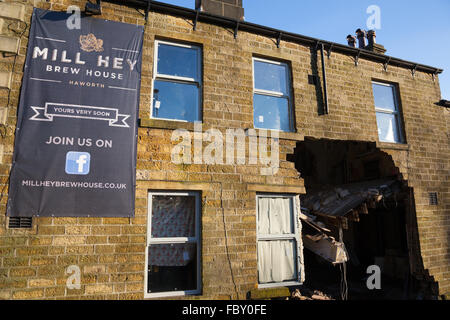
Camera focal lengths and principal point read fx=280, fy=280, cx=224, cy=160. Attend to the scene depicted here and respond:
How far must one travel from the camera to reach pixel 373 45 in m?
8.73

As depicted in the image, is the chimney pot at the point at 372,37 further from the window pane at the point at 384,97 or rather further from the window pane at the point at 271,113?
the window pane at the point at 271,113

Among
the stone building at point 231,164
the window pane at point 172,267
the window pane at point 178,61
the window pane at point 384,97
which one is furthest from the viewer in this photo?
the window pane at point 384,97

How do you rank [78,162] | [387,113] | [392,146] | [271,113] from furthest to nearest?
[387,113], [392,146], [271,113], [78,162]

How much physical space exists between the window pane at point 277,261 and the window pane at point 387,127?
385 cm

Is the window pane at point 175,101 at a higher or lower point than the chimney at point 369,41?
lower

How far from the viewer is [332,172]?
11.3 meters

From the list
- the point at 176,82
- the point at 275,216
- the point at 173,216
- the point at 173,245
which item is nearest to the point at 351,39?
the point at 176,82

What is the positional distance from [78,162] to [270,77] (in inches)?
171

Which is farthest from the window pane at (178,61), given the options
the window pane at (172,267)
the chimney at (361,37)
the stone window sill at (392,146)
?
the chimney at (361,37)

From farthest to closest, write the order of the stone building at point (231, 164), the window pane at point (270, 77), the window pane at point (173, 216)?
the window pane at point (270, 77) → the window pane at point (173, 216) → the stone building at point (231, 164)

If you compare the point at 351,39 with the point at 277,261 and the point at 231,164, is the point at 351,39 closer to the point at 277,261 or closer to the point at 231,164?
the point at 231,164

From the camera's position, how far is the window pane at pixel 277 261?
5.40 metres
